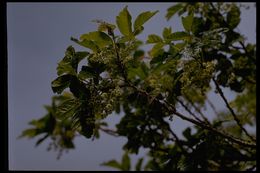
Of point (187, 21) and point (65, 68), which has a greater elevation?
point (187, 21)

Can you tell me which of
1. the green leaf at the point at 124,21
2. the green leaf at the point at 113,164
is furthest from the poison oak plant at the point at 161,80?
the green leaf at the point at 113,164

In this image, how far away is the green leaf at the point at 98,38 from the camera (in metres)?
1.90

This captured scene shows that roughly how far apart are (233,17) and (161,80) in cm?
114

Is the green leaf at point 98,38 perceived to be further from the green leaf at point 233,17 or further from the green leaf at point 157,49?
the green leaf at point 233,17

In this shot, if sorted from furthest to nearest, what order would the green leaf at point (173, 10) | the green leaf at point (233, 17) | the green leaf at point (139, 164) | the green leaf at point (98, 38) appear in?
1. the green leaf at point (139, 164)
2. the green leaf at point (173, 10)
3. the green leaf at point (233, 17)
4. the green leaf at point (98, 38)

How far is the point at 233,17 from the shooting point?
3.06 m

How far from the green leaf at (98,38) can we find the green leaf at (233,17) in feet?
5.13

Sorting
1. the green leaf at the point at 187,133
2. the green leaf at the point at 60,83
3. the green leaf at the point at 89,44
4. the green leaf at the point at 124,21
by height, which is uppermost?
the green leaf at the point at 124,21

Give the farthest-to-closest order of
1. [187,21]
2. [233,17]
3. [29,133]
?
[29,133] < [233,17] < [187,21]

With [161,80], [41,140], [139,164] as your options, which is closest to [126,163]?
[139,164]

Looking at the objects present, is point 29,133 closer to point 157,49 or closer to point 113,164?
point 113,164

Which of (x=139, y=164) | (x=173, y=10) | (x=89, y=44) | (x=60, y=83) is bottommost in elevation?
(x=139, y=164)

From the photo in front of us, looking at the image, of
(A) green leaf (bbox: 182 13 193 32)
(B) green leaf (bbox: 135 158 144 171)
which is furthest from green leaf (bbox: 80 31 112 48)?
(B) green leaf (bbox: 135 158 144 171)
